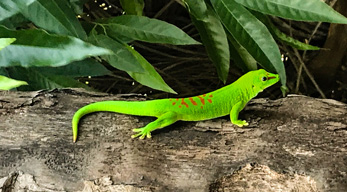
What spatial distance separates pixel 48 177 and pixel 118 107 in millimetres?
221

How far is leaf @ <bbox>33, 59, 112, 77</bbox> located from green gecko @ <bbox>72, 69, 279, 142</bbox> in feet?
0.28

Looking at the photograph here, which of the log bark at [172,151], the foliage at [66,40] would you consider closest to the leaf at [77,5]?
the foliage at [66,40]

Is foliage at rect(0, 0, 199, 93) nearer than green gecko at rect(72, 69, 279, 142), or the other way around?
foliage at rect(0, 0, 199, 93)

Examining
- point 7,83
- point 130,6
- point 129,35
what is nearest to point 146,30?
point 129,35

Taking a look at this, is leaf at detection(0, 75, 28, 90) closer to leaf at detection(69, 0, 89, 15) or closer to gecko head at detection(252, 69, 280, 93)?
leaf at detection(69, 0, 89, 15)

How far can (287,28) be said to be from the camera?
5.17 ft

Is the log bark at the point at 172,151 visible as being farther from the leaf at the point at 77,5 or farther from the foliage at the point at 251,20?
the leaf at the point at 77,5

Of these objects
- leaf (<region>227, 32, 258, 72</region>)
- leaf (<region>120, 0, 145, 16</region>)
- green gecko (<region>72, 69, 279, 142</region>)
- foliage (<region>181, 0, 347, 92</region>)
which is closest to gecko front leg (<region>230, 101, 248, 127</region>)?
green gecko (<region>72, 69, 279, 142</region>)

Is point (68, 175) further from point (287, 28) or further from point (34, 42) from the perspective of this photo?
point (287, 28)

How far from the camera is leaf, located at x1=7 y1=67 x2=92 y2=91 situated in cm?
99

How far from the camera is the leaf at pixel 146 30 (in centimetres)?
93

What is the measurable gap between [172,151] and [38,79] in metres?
0.42

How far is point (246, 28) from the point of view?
3.11ft

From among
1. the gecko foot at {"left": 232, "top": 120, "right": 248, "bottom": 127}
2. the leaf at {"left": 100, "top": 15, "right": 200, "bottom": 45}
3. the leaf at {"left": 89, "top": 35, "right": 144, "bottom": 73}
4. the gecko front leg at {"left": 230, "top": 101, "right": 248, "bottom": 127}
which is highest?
the leaf at {"left": 100, "top": 15, "right": 200, "bottom": 45}
